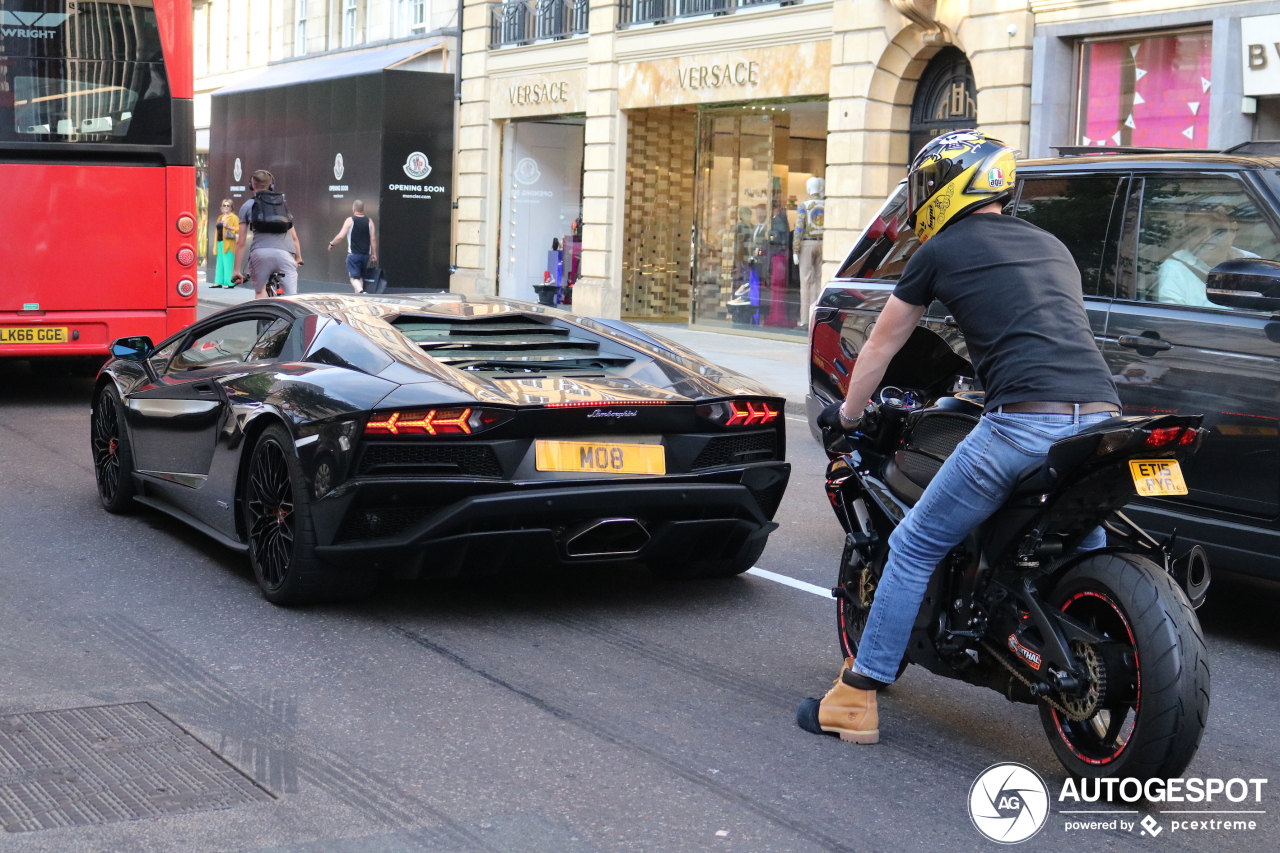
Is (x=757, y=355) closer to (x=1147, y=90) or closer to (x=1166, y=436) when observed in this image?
(x=1147, y=90)

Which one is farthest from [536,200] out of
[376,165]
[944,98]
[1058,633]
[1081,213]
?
[1058,633]

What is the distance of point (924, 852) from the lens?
3.75m

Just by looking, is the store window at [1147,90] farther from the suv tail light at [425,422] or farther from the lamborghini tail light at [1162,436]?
the lamborghini tail light at [1162,436]

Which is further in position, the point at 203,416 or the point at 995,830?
the point at 203,416

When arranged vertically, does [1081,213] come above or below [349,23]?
below

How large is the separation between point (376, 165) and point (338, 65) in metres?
5.90

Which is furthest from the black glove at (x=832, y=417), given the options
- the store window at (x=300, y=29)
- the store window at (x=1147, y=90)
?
the store window at (x=300, y=29)

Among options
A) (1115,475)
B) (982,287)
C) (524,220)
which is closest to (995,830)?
(1115,475)

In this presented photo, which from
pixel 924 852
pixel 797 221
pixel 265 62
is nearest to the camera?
pixel 924 852

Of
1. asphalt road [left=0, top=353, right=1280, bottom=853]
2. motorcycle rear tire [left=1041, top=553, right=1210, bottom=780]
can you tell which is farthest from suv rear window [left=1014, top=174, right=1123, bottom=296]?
motorcycle rear tire [left=1041, top=553, right=1210, bottom=780]

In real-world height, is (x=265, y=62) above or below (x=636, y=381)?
above

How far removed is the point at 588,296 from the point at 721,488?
2117 cm

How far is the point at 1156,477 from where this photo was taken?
13.3 ft

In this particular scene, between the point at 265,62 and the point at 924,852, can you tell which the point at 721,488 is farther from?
the point at 265,62
